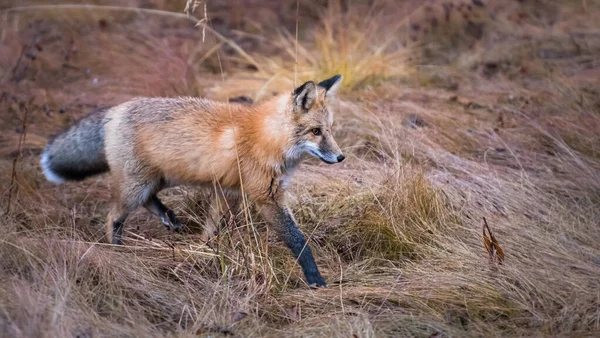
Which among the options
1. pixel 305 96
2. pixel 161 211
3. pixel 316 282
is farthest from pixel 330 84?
pixel 161 211

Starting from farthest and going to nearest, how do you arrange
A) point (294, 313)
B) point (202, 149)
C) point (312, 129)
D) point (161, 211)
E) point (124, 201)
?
point (161, 211) < point (124, 201) < point (202, 149) < point (312, 129) < point (294, 313)

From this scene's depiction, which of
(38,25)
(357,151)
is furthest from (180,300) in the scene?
(38,25)

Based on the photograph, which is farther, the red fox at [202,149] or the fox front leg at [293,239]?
the red fox at [202,149]

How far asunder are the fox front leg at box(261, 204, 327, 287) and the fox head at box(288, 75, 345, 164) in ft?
1.40

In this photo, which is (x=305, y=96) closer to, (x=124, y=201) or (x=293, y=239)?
(x=293, y=239)

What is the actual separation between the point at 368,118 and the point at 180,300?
3.54 m

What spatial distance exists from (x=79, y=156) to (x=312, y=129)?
1.94 meters

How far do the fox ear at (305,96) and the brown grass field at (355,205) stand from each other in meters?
0.54

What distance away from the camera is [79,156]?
5.84m

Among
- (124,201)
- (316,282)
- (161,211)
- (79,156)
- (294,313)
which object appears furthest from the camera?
(161,211)

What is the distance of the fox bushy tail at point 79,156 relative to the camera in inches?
229

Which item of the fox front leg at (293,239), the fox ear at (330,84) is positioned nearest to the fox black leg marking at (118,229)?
the fox front leg at (293,239)

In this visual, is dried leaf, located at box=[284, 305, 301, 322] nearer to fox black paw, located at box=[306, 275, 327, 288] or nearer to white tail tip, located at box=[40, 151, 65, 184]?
fox black paw, located at box=[306, 275, 327, 288]

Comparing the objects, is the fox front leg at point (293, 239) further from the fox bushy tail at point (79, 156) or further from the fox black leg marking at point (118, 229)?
the fox bushy tail at point (79, 156)
